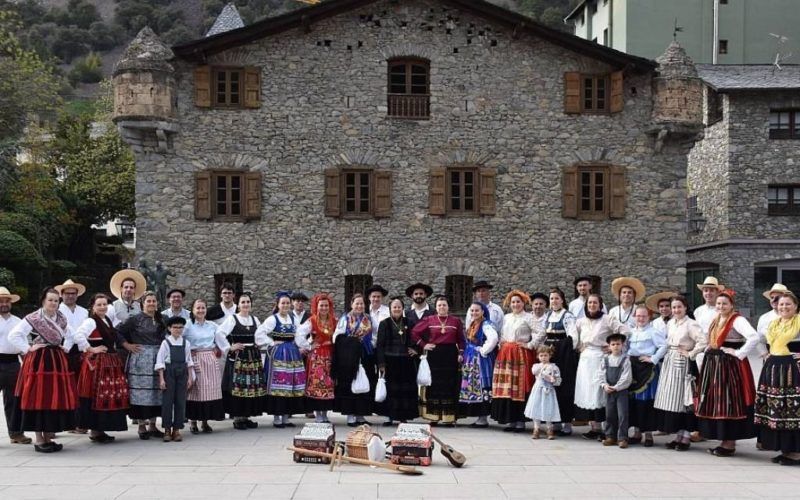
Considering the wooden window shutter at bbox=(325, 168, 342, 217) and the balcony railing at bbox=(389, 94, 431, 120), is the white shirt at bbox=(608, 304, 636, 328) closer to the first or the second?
the wooden window shutter at bbox=(325, 168, 342, 217)

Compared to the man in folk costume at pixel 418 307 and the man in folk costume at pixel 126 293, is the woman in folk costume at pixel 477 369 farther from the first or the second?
the man in folk costume at pixel 126 293

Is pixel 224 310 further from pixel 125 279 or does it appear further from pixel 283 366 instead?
pixel 125 279

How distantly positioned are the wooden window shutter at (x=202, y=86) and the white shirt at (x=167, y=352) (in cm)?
1190

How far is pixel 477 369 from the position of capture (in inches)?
484

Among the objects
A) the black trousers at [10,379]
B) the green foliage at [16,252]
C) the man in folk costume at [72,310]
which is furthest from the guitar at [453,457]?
the green foliage at [16,252]

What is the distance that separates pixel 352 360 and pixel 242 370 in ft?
4.83

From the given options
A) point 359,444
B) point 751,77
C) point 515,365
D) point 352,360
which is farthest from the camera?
point 751,77

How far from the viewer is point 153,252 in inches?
874

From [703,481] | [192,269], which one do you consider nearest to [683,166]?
[192,269]

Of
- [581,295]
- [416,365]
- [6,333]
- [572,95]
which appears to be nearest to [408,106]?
[572,95]

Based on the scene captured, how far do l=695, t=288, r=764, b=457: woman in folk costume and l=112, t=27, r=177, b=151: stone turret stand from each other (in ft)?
49.7

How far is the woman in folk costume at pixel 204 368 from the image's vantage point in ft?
38.2

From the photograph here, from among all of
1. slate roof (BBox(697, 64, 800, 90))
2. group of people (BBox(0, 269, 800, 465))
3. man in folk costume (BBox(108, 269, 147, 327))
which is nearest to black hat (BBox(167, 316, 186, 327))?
group of people (BBox(0, 269, 800, 465))

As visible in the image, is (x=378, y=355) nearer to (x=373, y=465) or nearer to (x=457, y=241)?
(x=373, y=465)
